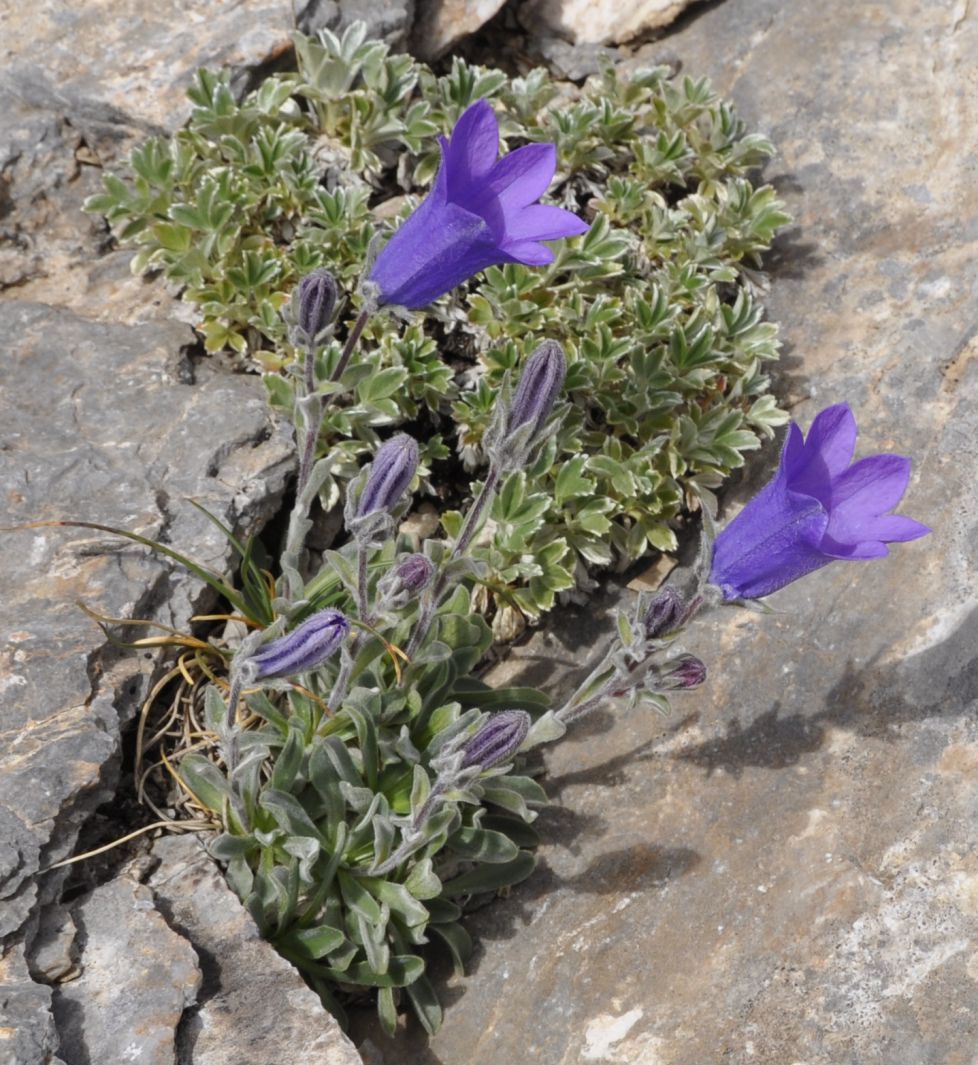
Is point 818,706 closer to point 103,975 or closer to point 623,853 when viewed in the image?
point 623,853

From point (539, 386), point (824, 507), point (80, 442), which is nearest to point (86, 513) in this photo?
point (80, 442)

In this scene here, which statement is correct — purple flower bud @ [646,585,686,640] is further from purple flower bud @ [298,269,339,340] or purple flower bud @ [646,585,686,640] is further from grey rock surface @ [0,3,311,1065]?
grey rock surface @ [0,3,311,1065]

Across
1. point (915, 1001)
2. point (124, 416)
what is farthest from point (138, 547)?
point (915, 1001)

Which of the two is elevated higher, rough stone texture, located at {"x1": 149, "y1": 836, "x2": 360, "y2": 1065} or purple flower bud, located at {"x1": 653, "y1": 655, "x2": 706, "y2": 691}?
purple flower bud, located at {"x1": 653, "y1": 655, "x2": 706, "y2": 691}

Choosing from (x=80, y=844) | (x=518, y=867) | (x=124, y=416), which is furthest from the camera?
(x=124, y=416)

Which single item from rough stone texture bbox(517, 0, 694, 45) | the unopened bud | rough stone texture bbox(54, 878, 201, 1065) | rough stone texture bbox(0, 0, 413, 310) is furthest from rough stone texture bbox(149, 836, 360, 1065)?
rough stone texture bbox(517, 0, 694, 45)
